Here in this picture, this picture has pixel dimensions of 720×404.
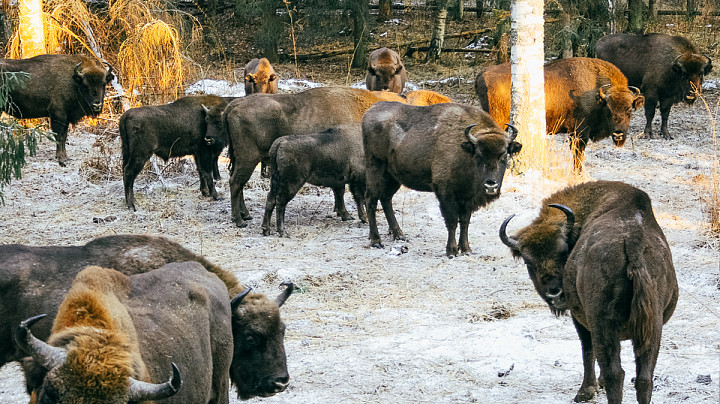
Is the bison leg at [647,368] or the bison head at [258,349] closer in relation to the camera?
the bison leg at [647,368]

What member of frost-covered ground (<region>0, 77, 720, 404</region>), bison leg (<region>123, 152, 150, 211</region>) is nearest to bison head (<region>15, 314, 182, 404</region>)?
frost-covered ground (<region>0, 77, 720, 404</region>)

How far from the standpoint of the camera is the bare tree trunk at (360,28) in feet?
73.9

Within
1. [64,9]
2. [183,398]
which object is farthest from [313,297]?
[64,9]

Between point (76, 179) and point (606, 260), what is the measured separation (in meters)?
10.8

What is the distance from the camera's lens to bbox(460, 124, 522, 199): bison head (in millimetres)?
9570

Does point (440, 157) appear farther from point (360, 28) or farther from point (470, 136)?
point (360, 28)

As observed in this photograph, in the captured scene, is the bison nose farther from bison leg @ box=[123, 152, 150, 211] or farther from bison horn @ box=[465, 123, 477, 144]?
bison leg @ box=[123, 152, 150, 211]

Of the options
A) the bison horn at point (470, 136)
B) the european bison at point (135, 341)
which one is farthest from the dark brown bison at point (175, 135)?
the european bison at point (135, 341)

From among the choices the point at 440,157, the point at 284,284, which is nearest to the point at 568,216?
the point at 284,284

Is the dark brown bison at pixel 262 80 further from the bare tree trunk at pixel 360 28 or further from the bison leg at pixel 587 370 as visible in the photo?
the bison leg at pixel 587 370

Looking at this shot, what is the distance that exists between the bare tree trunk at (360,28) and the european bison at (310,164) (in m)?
11.4

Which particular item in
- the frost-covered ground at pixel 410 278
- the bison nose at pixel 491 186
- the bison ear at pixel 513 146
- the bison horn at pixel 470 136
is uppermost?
the bison horn at pixel 470 136

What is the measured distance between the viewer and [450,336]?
7137 millimetres

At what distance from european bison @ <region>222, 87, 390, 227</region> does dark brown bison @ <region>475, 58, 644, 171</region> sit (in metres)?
3.19
